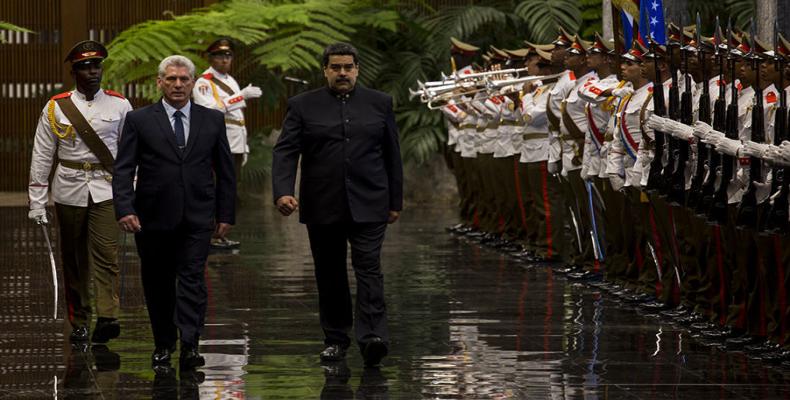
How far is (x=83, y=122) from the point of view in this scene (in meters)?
11.6

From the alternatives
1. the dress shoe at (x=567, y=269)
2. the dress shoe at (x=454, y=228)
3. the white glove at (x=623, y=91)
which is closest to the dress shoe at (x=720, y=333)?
the white glove at (x=623, y=91)

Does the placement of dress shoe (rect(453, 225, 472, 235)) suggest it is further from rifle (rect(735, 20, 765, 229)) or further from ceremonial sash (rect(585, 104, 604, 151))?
rifle (rect(735, 20, 765, 229))

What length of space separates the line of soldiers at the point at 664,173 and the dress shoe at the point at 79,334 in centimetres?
382

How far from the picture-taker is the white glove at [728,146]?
10719mm

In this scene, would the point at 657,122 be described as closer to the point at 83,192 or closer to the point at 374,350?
the point at 374,350

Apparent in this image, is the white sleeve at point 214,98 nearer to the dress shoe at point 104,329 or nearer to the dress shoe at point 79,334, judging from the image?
the dress shoe at point 79,334

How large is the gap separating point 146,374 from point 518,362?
2091 mm

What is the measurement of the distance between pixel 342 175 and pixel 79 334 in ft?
7.09

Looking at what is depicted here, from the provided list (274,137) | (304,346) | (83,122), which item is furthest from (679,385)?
(274,137)

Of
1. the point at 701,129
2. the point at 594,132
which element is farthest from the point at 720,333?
the point at 594,132

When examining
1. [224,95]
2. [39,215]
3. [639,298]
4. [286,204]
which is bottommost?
[639,298]

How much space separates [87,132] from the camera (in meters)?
11.6

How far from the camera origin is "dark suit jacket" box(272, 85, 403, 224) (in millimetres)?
10680

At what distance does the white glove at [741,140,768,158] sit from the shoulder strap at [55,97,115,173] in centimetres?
388
